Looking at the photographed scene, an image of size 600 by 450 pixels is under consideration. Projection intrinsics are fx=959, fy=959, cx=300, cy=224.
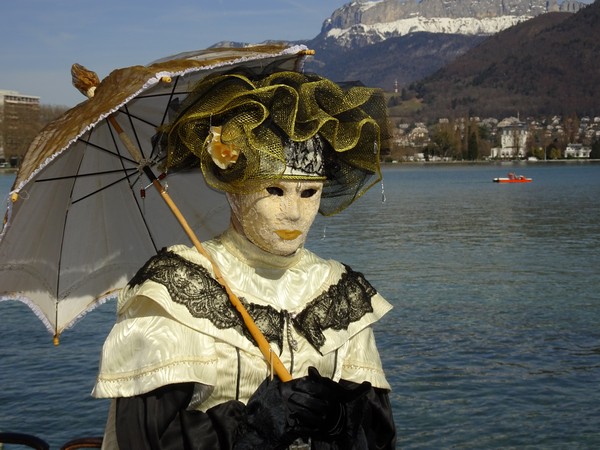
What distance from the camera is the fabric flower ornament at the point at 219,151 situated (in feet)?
7.86

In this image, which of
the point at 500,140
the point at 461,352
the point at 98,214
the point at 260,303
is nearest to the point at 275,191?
the point at 260,303

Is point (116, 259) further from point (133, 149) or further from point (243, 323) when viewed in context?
point (243, 323)

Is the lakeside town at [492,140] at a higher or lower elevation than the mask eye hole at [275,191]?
lower

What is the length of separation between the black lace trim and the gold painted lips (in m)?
0.18

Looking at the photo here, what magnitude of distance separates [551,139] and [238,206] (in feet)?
505

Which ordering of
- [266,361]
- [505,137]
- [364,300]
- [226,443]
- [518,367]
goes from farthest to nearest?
[505,137], [518,367], [364,300], [266,361], [226,443]

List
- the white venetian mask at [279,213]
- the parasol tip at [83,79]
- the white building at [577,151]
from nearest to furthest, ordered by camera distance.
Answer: the white venetian mask at [279,213]
the parasol tip at [83,79]
the white building at [577,151]

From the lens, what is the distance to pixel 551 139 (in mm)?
150625

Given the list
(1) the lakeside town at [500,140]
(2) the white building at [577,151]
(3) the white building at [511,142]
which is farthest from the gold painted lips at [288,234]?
(3) the white building at [511,142]

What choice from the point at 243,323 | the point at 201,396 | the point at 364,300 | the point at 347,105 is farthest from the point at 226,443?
the point at 347,105

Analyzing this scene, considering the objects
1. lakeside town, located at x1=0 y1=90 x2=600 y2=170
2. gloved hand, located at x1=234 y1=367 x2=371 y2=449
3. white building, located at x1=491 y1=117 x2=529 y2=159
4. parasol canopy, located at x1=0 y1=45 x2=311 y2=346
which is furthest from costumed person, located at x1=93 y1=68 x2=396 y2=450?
white building, located at x1=491 y1=117 x2=529 y2=159

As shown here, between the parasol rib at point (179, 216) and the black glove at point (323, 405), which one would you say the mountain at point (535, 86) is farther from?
the black glove at point (323, 405)

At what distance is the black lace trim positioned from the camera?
2.33 metres

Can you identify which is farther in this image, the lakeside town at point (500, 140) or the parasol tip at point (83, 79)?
the lakeside town at point (500, 140)
